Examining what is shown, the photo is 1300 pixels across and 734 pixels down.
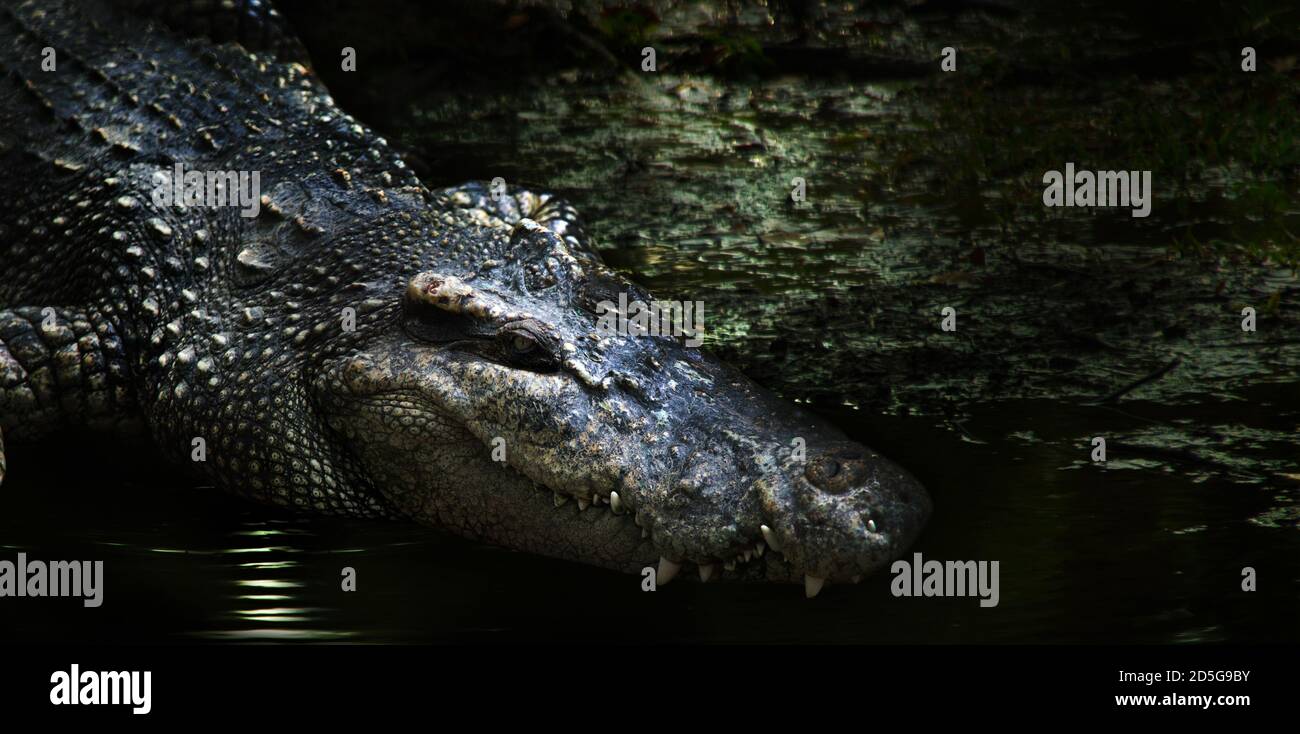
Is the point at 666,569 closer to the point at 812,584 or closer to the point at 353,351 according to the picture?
the point at 812,584

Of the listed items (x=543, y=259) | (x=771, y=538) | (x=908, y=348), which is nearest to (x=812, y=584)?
(x=771, y=538)

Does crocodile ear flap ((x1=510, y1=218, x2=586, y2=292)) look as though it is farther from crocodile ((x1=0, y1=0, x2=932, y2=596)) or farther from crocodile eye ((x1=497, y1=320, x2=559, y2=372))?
Result: crocodile eye ((x1=497, y1=320, x2=559, y2=372))

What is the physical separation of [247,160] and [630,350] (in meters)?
2.14

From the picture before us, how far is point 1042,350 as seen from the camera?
5586 mm

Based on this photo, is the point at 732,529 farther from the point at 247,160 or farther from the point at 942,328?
the point at 247,160

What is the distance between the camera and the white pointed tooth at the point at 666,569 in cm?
396

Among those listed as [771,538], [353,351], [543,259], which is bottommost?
[771,538]

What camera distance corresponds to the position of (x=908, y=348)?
5684 millimetres

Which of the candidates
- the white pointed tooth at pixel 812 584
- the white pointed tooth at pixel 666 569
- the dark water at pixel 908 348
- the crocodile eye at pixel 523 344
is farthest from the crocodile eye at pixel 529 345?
the white pointed tooth at pixel 812 584

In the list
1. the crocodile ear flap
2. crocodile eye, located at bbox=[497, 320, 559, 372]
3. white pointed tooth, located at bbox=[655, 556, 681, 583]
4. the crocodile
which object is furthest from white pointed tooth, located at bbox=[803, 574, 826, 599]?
the crocodile ear flap

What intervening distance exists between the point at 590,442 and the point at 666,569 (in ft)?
1.44

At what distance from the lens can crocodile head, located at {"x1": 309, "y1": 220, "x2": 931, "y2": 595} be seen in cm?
383

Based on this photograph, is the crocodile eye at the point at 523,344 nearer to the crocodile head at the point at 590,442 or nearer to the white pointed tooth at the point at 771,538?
the crocodile head at the point at 590,442

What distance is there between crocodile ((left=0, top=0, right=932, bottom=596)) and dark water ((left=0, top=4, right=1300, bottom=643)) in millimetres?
175
